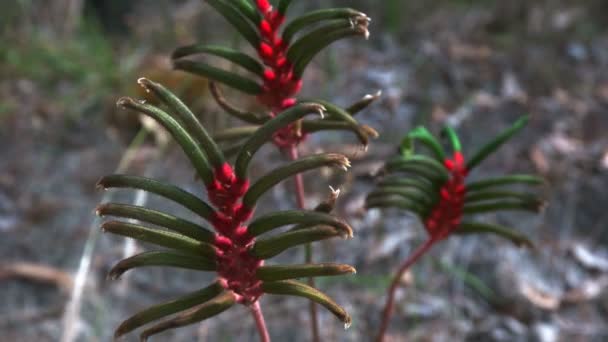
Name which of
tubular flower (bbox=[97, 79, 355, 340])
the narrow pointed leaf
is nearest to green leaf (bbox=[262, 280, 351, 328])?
tubular flower (bbox=[97, 79, 355, 340])

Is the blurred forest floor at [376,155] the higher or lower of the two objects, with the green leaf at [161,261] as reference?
higher

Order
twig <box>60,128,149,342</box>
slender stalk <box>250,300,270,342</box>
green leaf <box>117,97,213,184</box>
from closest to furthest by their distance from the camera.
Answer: green leaf <box>117,97,213,184</box>
slender stalk <box>250,300,270,342</box>
twig <box>60,128,149,342</box>

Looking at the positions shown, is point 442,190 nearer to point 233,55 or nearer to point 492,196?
point 492,196

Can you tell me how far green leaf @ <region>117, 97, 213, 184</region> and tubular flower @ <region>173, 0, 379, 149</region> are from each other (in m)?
0.20

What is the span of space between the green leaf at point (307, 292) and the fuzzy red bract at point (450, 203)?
0.41 metres

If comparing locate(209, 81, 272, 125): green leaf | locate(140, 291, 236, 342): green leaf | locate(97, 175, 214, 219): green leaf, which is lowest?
locate(140, 291, 236, 342): green leaf

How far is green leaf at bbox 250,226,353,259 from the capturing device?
812 mm

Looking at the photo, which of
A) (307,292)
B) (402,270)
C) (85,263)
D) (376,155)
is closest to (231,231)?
(307,292)

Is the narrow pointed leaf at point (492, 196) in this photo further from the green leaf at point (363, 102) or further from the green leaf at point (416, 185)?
the green leaf at point (363, 102)

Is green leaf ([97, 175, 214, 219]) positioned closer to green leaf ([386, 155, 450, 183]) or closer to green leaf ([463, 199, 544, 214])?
green leaf ([386, 155, 450, 183])

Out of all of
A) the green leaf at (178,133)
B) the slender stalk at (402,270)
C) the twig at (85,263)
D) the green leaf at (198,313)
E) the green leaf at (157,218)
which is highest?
the twig at (85,263)

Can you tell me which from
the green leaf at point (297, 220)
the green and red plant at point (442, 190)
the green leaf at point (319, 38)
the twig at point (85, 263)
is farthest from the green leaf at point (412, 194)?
the twig at point (85, 263)

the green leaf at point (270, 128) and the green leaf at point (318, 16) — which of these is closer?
the green leaf at point (270, 128)

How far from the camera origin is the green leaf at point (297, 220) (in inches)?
31.6
